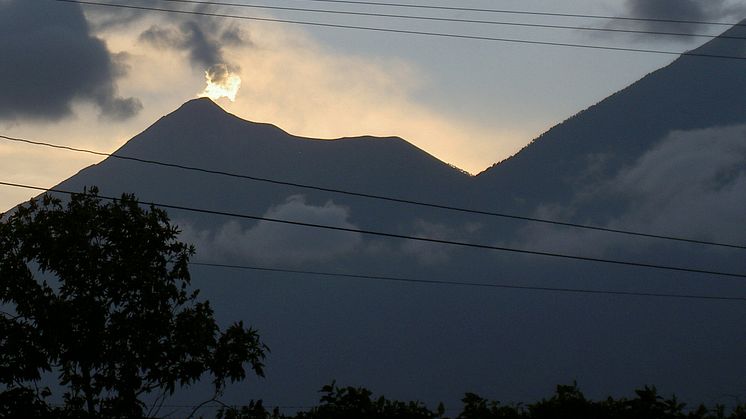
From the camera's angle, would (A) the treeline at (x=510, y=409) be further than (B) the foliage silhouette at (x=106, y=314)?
No

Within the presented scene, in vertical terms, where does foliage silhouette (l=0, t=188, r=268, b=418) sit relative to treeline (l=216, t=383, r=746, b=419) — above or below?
above

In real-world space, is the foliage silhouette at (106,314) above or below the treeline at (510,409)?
above

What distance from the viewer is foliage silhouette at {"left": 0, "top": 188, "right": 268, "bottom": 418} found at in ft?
61.0

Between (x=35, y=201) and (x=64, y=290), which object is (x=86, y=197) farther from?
(x=64, y=290)

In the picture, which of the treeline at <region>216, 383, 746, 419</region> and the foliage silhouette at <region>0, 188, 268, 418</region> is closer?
the treeline at <region>216, 383, 746, 419</region>

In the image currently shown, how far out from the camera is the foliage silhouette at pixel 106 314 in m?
18.6

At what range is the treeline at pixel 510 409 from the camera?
15.2m

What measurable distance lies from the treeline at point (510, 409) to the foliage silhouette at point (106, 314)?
139 inches

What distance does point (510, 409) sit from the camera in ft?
50.8

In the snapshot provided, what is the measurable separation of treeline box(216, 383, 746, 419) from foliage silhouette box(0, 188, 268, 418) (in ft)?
11.6

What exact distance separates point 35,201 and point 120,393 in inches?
180

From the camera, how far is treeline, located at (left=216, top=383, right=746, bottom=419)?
598 inches

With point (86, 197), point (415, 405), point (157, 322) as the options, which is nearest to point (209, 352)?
point (157, 322)

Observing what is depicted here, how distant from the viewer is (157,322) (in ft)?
62.3
